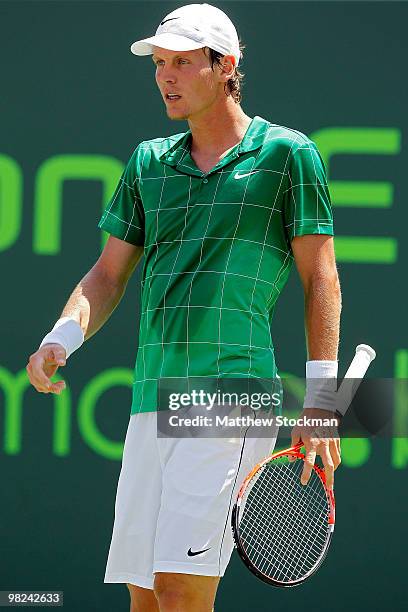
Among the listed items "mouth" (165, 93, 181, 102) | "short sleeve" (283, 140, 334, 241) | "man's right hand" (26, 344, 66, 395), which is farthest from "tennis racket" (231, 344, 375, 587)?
"mouth" (165, 93, 181, 102)

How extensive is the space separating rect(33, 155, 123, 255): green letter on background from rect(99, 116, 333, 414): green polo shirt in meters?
1.97

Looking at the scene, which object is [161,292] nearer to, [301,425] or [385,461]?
[301,425]

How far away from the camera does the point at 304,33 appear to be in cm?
574

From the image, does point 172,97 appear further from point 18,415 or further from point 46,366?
point 18,415

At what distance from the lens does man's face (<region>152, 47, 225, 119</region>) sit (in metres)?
3.68

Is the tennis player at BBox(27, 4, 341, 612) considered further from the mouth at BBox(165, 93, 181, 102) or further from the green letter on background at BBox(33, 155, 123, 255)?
the green letter on background at BBox(33, 155, 123, 255)

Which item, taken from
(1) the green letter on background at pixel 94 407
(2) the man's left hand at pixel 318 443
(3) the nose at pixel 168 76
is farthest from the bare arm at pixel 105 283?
(1) the green letter on background at pixel 94 407

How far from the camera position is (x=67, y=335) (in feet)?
12.0

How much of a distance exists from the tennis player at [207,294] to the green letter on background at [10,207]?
6.42ft

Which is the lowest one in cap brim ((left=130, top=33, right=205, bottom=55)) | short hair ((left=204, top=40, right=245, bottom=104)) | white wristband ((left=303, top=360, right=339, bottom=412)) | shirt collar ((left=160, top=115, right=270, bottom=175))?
white wristband ((left=303, top=360, right=339, bottom=412))

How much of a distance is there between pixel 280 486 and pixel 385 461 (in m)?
2.10

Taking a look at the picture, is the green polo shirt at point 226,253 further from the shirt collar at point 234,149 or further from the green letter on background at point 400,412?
the green letter on background at point 400,412

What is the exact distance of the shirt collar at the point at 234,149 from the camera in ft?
12.1

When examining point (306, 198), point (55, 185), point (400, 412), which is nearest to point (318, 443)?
point (306, 198)
